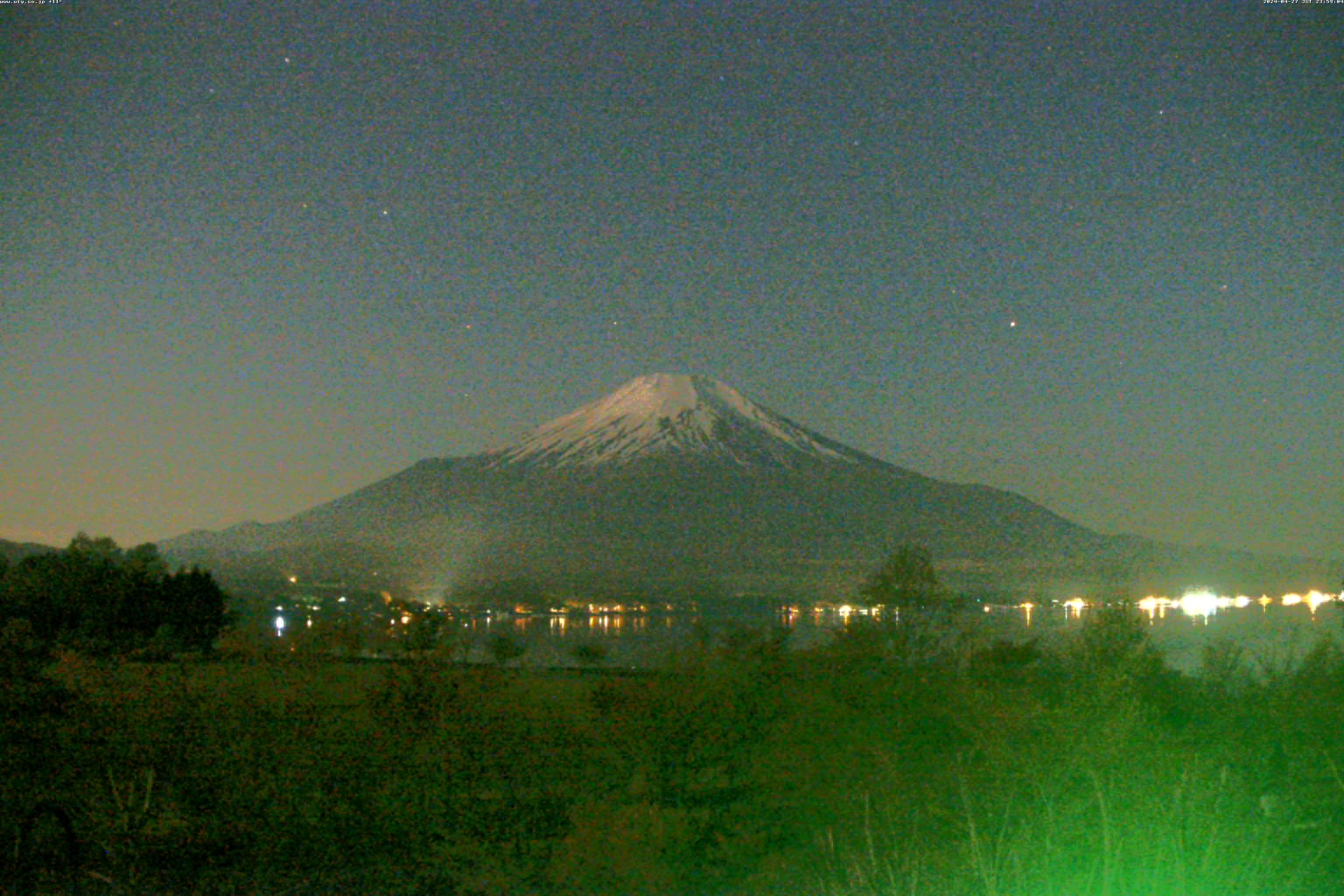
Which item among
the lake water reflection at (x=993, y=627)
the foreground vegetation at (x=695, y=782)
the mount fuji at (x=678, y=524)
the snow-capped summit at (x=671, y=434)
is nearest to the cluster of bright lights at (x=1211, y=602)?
the lake water reflection at (x=993, y=627)

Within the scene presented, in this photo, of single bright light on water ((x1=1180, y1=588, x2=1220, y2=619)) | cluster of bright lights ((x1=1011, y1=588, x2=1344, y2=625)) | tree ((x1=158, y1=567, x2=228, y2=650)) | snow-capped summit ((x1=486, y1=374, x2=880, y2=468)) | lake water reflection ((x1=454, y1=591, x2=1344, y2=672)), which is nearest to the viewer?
lake water reflection ((x1=454, y1=591, x2=1344, y2=672))

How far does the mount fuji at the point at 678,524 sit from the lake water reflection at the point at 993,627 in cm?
1496

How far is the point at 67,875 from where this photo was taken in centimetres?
812

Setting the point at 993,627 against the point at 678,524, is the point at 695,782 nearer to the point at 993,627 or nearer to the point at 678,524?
the point at 993,627

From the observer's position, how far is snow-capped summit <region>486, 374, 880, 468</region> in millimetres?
152250

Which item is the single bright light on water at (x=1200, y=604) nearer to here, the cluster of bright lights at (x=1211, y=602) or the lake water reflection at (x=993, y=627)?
the cluster of bright lights at (x=1211, y=602)

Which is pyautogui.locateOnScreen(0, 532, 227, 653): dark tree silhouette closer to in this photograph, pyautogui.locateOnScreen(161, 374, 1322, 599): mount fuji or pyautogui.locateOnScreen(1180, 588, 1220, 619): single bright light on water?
pyautogui.locateOnScreen(1180, 588, 1220, 619): single bright light on water

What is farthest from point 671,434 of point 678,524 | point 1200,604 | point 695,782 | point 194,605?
point 695,782

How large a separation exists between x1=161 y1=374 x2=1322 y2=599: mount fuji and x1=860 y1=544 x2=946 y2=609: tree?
165ft

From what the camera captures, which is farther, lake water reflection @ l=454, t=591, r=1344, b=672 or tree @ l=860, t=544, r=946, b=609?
tree @ l=860, t=544, r=946, b=609

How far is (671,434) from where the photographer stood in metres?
161

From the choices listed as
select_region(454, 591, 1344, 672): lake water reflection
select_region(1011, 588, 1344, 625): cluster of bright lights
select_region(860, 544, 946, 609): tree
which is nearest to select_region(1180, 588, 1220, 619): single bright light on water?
select_region(1011, 588, 1344, 625): cluster of bright lights

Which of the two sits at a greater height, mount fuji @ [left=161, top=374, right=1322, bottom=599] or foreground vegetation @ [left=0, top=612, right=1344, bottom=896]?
mount fuji @ [left=161, top=374, right=1322, bottom=599]

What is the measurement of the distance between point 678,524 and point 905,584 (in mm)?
98035
